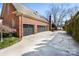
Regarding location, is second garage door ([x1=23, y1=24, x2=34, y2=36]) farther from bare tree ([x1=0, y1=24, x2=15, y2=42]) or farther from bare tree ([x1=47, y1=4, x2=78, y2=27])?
bare tree ([x1=47, y1=4, x2=78, y2=27])

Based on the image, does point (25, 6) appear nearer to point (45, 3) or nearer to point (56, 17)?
point (45, 3)

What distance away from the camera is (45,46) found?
307 cm

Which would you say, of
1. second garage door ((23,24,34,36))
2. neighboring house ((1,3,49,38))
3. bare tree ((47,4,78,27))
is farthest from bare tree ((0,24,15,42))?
bare tree ((47,4,78,27))

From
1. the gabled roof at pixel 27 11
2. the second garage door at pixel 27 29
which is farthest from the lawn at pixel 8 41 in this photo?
the gabled roof at pixel 27 11

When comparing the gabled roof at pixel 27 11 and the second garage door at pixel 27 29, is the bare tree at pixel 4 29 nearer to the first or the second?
the second garage door at pixel 27 29

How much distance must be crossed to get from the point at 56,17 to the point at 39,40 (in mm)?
524

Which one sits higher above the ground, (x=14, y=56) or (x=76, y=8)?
(x=76, y=8)

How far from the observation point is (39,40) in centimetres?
315

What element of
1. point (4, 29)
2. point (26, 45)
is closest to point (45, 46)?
point (26, 45)

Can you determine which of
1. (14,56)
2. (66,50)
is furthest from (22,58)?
(66,50)

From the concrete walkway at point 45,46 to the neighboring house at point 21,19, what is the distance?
0.44 feet

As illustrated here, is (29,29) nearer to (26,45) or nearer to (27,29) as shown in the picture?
(27,29)

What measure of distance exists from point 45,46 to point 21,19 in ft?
2.11

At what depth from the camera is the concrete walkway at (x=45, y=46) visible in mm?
2961
